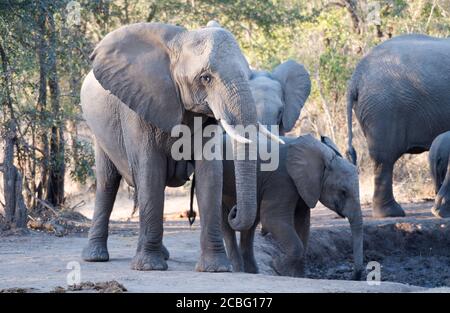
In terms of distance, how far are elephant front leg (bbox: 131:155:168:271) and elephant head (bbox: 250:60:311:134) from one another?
3398 mm

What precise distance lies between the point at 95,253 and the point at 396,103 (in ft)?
16.4

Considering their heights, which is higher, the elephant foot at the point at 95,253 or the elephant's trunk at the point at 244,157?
the elephant's trunk at the point at 244,157

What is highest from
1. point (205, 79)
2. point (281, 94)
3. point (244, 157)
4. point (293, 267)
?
point (205, 79)

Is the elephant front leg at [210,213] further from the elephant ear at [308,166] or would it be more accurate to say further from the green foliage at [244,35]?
the green foliage at [244,35]

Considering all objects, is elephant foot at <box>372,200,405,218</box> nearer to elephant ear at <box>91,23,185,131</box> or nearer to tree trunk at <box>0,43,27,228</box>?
tree trunk at <box>0,43,27,228</box>

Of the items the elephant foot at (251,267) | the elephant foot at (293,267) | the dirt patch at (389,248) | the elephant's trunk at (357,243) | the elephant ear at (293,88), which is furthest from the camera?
the elephant ear at (293,88)

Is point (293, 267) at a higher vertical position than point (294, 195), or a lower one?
lower

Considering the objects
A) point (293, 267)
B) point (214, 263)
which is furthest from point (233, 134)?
point (293, 267)

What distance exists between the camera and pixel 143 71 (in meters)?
8.05

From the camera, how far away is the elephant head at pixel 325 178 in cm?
938

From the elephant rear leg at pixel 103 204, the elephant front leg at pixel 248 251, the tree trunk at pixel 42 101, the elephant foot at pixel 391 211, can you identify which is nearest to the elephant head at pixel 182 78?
the elephant rear leg at pixel 103 204

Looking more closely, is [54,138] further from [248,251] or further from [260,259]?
[248,251]

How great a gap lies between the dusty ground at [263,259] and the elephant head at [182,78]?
23.7 inches

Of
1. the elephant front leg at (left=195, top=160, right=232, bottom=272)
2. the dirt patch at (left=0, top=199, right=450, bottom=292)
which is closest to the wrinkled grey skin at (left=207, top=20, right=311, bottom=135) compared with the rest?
the dirt patch at (left=0, top=199, right=450, bottom=292)
